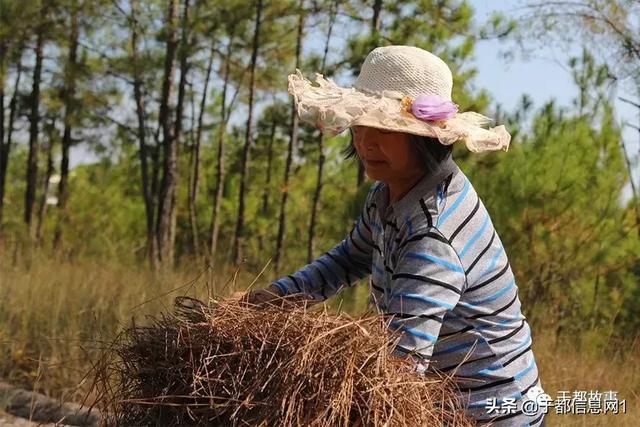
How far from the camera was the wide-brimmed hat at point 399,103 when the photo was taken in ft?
4.92

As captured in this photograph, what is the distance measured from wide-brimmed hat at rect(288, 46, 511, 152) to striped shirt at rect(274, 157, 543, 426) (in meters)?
0.09

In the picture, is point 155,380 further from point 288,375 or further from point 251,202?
point 251,202

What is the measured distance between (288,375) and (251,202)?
667 inches

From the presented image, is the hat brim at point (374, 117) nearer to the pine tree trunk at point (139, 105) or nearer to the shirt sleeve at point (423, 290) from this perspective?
the shirt sleeve at point (423, 290)

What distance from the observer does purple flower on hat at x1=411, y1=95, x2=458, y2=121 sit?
1.52 metres

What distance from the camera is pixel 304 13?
11672mm

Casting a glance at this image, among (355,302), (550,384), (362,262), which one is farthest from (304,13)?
(362,262)

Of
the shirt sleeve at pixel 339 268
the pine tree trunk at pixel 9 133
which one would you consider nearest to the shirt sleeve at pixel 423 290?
the shirt sleeve at pixel 339 268

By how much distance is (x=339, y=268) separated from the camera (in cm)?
190

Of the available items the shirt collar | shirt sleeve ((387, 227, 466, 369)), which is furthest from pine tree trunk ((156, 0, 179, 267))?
shirt sleeve ((387, 227, 466, 369))

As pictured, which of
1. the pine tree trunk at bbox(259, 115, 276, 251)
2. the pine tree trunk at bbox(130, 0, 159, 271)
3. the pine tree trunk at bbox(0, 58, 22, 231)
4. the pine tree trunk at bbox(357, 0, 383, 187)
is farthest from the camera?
the pine tree trunk at bbox(259, 115, 276, 251)

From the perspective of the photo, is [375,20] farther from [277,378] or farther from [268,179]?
[268,179]

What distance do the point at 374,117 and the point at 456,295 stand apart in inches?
14.0

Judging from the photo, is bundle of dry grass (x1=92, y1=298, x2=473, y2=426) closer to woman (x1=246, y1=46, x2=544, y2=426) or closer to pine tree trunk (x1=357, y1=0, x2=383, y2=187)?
woman (x1=246, y1=46, x2=544, y2=426)
